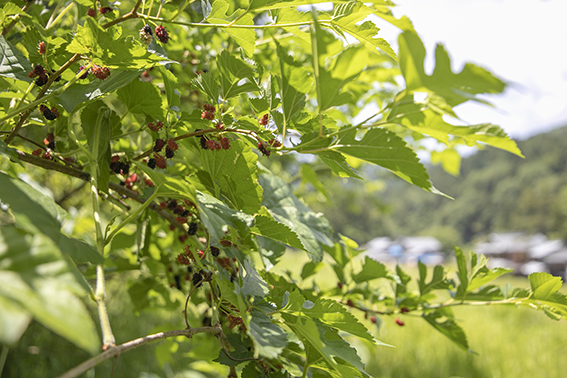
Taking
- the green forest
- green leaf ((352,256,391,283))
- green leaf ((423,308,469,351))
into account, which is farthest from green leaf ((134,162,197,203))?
the green forest

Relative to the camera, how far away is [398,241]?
114ft

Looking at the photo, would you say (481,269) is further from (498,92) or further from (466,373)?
(466,373)

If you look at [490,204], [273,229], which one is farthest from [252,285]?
[490,204]

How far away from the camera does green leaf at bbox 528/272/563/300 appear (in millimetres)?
539

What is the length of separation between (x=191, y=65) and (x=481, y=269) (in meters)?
0.73

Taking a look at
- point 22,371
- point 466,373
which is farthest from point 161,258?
point 466,373

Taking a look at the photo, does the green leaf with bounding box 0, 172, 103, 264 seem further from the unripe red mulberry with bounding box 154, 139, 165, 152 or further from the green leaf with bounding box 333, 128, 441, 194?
the green leaf with bounding box 333, 128, 441, 194

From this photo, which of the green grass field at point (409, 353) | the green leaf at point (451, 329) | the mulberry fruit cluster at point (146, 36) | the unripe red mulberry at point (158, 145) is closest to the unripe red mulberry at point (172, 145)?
the unripe red mulberry at point (158, 145)

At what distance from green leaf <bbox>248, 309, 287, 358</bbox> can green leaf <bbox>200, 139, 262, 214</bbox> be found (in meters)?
0.13

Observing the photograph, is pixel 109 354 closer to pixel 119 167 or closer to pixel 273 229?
pixel 273 229

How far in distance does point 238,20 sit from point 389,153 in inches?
9.1

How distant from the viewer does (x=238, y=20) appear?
0.41 metres

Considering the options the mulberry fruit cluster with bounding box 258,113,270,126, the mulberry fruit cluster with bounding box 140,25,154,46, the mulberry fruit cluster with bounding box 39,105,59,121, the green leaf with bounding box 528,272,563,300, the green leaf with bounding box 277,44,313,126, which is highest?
the mulberry fruit cluster with bounding box 140,25,154,46

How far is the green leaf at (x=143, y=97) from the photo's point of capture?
1.50 feet
